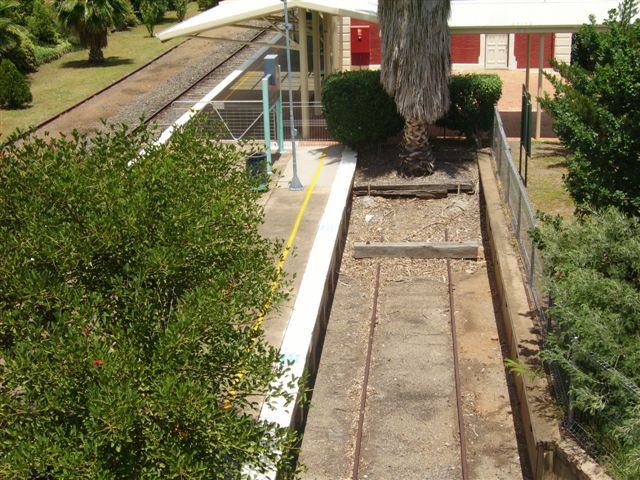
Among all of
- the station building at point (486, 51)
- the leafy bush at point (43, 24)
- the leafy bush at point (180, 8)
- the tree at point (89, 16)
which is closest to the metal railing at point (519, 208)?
the station building at point (486, 51)

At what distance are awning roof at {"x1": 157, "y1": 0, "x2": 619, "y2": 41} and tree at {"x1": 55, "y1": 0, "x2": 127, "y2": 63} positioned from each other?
11.2 m

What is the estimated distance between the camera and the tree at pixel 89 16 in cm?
3669

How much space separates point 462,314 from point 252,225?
23.4 feet

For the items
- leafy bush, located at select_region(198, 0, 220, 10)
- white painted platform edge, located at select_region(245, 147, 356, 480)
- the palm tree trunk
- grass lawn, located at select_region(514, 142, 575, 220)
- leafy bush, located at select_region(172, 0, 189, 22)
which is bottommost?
white painted platform edge, located at select_region(245, 147, 356, 480)

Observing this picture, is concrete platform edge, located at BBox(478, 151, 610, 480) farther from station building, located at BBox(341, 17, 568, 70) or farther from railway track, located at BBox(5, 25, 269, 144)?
station building, located at BBox(341, 17, 568, 70)

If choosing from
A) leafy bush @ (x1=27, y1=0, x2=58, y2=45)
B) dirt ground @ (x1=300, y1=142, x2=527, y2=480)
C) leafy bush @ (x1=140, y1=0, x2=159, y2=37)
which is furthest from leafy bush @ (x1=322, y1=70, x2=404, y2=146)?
leafy bush @ (x1=140, y1=0, x2=159, y2=37)

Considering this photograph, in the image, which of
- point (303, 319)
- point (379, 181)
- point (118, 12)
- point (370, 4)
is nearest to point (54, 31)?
point (118, 12)

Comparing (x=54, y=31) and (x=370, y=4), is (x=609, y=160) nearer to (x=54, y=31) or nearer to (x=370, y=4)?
(x=370, y=4)

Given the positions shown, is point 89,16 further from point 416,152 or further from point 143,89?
point 416,152

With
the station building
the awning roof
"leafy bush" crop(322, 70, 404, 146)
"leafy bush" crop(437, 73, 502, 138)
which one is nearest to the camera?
"leafy bush" crop(322, 70, 404, 146)

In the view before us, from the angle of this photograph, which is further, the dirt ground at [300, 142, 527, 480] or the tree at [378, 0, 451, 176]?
the tree at [378, 0, 451, 176]

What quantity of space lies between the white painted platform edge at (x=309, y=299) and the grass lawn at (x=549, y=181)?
14.6 ft

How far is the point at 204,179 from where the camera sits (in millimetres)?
9891

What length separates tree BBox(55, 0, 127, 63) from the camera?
36.7m
